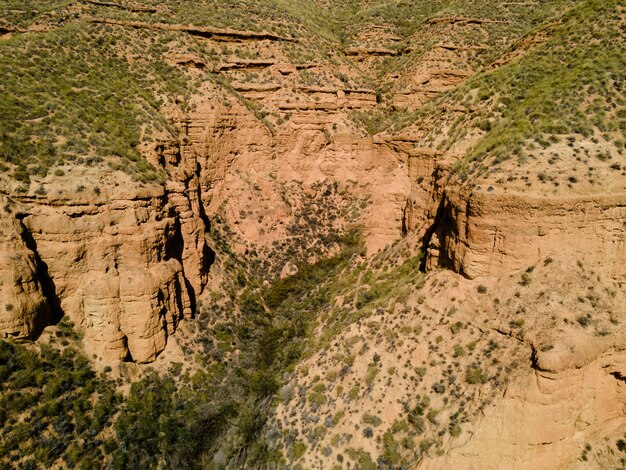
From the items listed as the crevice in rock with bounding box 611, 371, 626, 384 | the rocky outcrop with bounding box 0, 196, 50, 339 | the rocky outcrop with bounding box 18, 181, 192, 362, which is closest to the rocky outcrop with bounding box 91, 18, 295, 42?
the rocky outcrop with bounding box 18, 181, 192, 362

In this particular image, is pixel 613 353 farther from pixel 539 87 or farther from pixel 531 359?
pixel 539 87

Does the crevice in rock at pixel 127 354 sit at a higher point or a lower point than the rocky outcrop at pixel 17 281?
lower

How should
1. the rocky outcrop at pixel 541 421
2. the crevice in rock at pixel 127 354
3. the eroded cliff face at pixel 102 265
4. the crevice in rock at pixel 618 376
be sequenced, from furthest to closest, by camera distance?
1. the crevice in rock at pixel 127 354
2. the eroded cliff face at pixel 102 265
3. the crevice in rock at pixel 618 376
4. the rocky outcrop at pixel 541 421

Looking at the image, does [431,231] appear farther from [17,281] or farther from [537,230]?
[17,281]

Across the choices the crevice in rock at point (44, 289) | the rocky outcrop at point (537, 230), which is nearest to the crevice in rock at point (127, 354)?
the crevice in rock at point (44, 289)

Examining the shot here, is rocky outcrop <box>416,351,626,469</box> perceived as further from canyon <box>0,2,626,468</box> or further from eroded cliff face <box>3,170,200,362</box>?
eroded cliff face <box>3,170,200,362</box>

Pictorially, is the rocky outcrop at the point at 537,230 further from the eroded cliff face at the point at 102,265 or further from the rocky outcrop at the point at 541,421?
the eroded cliff face at the point at 102,265

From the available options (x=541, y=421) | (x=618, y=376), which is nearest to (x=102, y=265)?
(x=541, y=421)

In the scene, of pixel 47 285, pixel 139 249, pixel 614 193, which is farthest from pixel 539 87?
pixel 47 285
